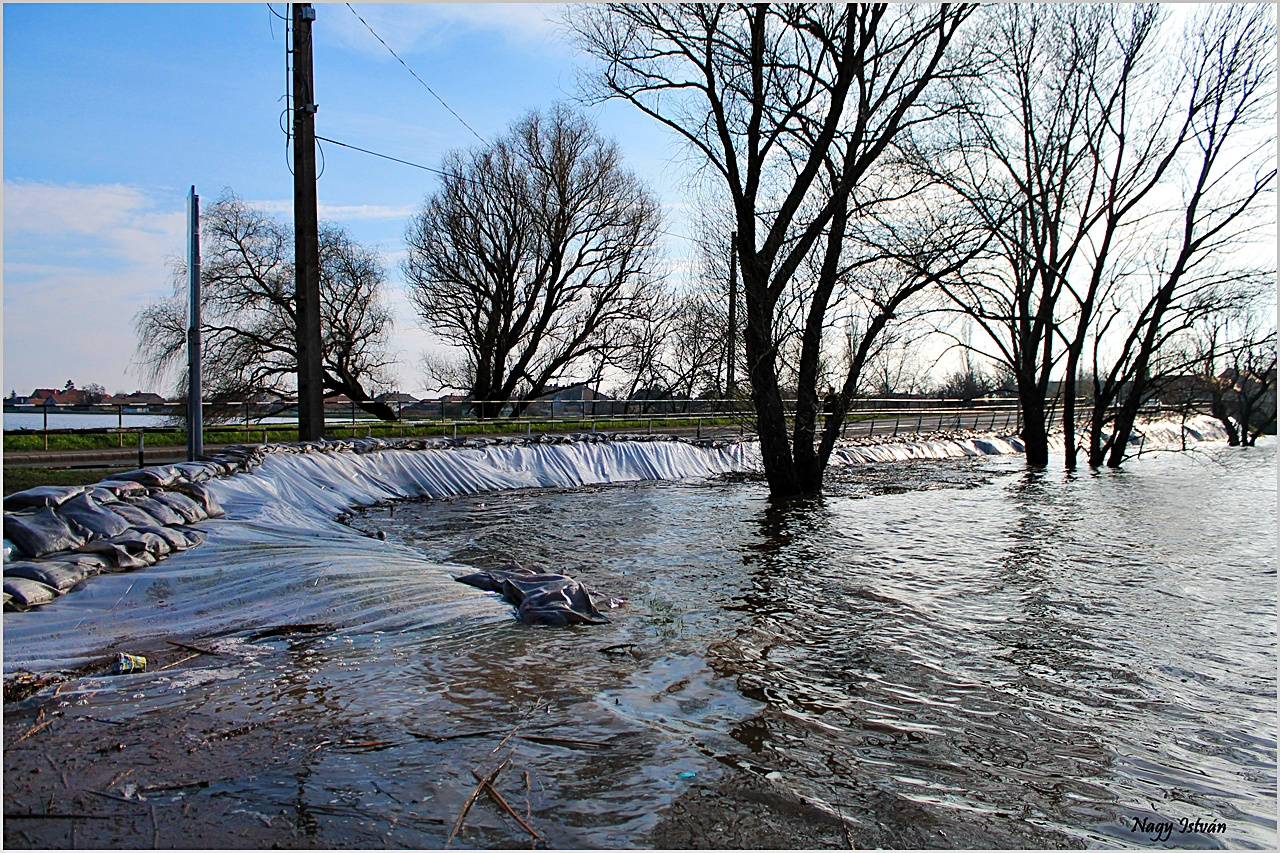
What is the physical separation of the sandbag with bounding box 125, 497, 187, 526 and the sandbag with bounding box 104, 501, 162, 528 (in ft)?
0.12

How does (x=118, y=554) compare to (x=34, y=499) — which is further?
(x=34, y=499)

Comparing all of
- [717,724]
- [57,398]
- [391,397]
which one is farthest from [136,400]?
[717,724]

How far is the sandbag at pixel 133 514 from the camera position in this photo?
5426 mm

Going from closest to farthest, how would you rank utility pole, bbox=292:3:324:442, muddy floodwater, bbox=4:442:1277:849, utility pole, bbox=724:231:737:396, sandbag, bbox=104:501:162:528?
muddy floodwater, bbox=4:442:1277:849 < sandbag, bbox=104:501:162:528 < utility pole, bbox=292:3:324:442 < utility pole, bbox=724:231:737:396

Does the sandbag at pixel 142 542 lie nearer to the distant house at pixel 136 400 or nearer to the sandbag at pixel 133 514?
the sandbag at pixel 133 514

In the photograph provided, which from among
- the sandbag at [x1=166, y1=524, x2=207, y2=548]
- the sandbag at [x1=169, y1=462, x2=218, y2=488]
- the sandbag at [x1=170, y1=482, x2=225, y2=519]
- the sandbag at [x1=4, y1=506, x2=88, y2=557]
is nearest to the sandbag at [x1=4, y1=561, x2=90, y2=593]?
the sandbag at [x1=4, y1=506, x2=88, y2=557]

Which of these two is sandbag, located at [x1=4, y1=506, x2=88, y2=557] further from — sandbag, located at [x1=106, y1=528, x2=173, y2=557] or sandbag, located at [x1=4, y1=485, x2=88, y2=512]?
sandbag, located at [x1=106, y1=528, x2=173, y2=557]

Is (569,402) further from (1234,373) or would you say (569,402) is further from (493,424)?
(1234,373)

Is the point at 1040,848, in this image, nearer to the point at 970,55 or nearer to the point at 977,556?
the point at 977,556

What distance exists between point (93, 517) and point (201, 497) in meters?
1.69

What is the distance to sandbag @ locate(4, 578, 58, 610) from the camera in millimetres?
3885

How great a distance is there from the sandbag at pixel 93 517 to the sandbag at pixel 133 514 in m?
0.12

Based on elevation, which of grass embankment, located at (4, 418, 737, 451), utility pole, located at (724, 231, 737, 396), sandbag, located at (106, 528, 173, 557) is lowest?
sandbag, located at (106, 528, 173, 557)

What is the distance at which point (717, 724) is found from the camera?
334 cm
